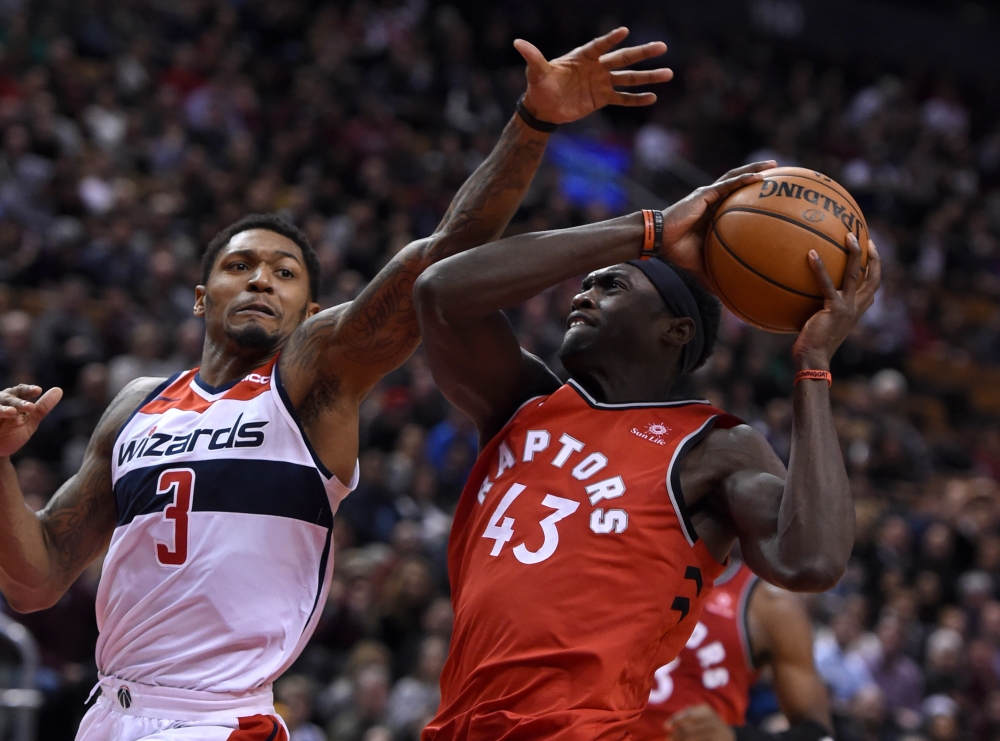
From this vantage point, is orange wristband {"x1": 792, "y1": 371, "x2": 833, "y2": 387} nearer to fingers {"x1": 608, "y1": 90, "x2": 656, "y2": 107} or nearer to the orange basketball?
the orange basketball

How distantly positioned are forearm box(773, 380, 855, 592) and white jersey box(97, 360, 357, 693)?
4.55ft

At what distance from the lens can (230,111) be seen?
13.4 m

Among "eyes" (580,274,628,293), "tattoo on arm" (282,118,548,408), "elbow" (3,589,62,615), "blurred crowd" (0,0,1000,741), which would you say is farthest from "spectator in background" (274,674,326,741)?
"eyes" (580,274,628,293)

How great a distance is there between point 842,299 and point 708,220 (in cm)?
44

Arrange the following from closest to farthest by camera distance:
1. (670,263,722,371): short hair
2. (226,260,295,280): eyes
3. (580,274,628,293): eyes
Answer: (580,274,628,293): eyes, (670,263,722,371): short hair, (226,260,295,280): eyes

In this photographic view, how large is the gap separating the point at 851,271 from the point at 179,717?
2.25m

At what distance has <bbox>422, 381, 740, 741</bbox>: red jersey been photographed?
3119 mm

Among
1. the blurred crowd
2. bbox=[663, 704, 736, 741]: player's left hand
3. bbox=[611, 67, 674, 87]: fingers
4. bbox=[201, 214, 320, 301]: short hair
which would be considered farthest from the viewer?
the blurred crowd

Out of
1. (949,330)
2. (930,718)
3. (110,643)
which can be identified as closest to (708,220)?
(110,643)

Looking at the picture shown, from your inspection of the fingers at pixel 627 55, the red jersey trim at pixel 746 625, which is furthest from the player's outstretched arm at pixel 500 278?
the red jersey trim at pixel 746 625

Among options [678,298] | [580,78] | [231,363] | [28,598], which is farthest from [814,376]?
[28,598]

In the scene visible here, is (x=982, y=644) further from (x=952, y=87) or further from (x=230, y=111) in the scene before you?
(x=952, y=87)

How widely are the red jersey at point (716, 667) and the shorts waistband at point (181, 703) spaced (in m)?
1.90

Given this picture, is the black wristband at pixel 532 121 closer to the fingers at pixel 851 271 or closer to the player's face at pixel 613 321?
the player's face at pixel 613 321
